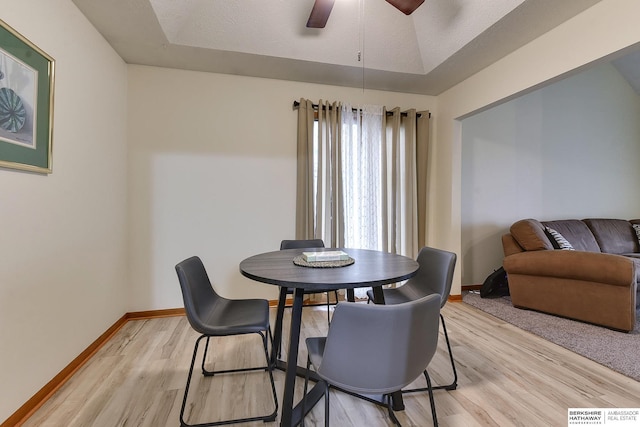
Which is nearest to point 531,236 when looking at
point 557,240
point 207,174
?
point 557,240

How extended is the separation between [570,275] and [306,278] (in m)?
2.74

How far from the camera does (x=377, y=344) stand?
953 mm

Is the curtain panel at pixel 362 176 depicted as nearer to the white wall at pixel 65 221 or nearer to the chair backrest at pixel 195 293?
the chair backrest at pixel 195 293

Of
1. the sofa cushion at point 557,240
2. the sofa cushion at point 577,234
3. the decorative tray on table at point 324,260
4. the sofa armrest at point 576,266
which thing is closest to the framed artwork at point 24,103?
the decorative tray on table at point 324,260

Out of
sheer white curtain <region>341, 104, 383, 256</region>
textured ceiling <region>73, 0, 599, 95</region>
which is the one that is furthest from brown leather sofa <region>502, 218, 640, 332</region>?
textured ceiling <region>73, 0, 599, 95</region>

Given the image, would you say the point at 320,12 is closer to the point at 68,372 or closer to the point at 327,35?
the point at 327,35

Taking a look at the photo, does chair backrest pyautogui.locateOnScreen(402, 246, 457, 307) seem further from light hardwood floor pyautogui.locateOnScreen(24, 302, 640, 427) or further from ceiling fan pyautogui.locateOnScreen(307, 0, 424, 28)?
ceiling fan pyautogui.locateOnScreen(307, 0, 424, 28)

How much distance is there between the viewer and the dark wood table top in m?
1.21

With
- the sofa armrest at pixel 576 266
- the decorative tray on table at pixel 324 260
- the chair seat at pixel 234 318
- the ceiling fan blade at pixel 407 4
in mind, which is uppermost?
the ceiling fan blade at pixel 407 4

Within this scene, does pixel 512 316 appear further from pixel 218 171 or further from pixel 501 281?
pixel 218 171

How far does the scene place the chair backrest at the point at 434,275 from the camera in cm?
178

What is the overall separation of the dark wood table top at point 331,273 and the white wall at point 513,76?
1898mm

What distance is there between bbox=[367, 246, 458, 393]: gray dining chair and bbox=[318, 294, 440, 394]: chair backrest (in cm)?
76

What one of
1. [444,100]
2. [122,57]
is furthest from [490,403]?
[122,57]
